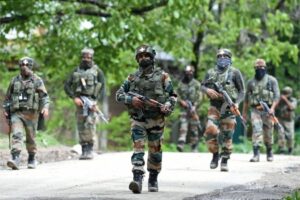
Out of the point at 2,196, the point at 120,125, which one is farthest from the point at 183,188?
the point at 120,125

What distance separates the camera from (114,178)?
13969 millimetres

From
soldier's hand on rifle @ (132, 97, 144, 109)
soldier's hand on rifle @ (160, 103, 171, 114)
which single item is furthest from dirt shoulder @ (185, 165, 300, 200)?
soldier's hand on rifle @ (132, 97, 144, 109)

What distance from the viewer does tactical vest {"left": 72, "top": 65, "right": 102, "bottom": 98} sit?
59.0 ft

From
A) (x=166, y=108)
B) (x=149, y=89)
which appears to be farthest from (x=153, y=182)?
(x=149, y=89)

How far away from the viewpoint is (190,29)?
1083 inches

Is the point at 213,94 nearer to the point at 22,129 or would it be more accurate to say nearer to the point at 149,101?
the point at 22,129

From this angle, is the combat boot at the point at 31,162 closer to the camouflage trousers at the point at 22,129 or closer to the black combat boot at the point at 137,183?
the camouflage trousers at the point at 22,129

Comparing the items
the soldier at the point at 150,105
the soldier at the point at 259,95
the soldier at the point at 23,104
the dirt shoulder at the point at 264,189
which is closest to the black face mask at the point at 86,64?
the soldier at the point at 23,104

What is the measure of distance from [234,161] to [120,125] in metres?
12.5

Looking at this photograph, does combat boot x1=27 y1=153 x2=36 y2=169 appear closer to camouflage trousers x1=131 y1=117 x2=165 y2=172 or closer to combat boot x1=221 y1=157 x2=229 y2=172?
combat boot x1=221 y1=157 x2=229 y2=172

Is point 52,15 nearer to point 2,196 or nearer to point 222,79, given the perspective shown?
point 222,79

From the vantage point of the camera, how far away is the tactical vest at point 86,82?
1798cm

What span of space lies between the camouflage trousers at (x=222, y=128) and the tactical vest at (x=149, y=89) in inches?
145

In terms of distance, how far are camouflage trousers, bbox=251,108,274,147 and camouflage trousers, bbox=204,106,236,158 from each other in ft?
8.46
